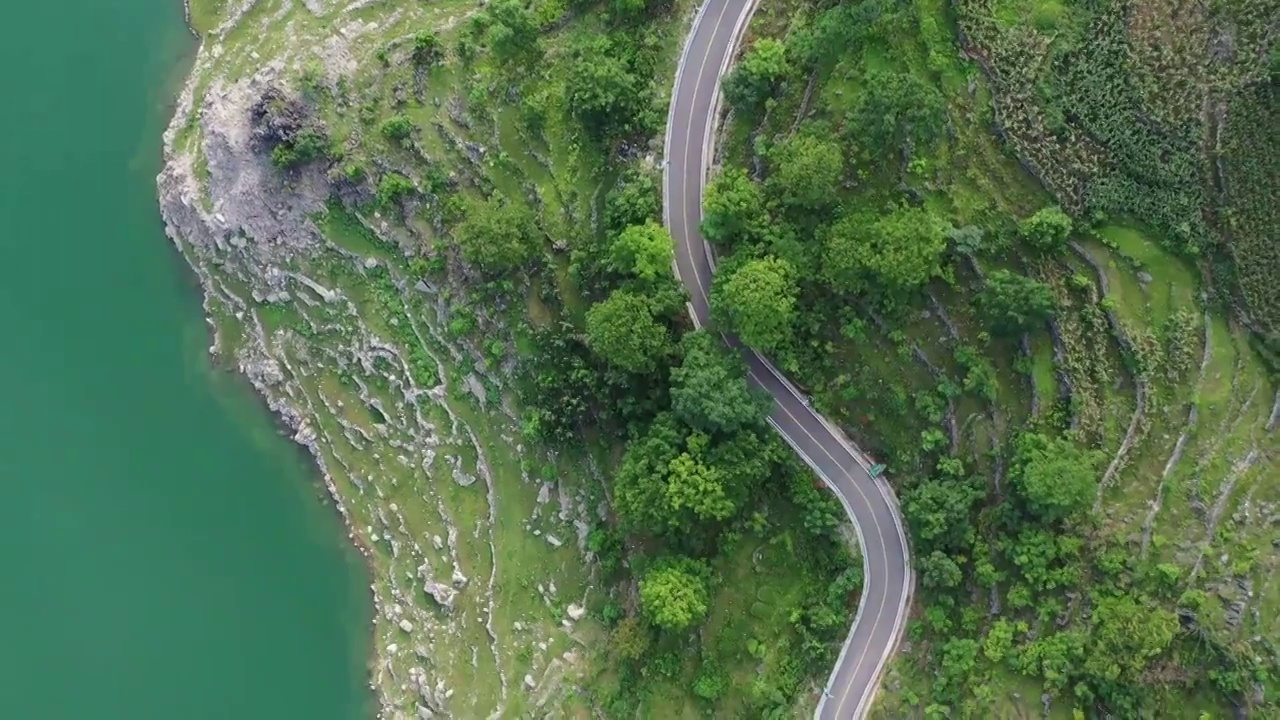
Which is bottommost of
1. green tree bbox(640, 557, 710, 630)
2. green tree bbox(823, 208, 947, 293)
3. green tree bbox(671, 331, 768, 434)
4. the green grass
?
green tree bbox(640, 557, 710, 630)

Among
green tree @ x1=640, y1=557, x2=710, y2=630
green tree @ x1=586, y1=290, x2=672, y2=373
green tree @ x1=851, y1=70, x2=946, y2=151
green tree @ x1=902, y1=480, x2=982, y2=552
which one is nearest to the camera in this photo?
green tree @ x1=851, y1=70, x2=946, y2=151

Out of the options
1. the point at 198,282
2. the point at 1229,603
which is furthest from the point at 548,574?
the point at 1229,603

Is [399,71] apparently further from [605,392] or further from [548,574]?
[548,574]

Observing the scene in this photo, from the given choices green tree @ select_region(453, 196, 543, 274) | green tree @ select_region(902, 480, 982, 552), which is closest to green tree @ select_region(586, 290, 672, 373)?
green tree @ select_region(453, 196, 543, 274)

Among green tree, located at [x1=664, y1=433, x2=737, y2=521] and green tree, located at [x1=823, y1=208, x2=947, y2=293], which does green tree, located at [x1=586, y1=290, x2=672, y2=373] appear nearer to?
green tree, located at [x1=664, y1=433, x2=737, y2=521]

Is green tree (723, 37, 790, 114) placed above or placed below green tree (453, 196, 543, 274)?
above

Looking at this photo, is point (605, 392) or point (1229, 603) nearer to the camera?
point (1229, 603)

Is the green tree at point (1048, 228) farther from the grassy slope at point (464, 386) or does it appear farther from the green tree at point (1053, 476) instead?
the grassy slope at point (464, 386)

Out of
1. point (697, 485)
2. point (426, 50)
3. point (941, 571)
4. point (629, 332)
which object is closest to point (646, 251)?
point (629, 332)
